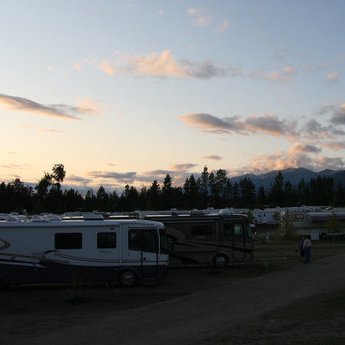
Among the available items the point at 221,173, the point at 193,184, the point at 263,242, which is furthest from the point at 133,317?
the point at 221,173

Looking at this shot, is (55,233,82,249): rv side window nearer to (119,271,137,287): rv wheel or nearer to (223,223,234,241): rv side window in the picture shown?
(119,271,137,287): rv wheel

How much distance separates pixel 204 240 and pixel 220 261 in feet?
4.66

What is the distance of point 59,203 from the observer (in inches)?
4245

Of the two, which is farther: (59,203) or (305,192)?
(305,192)

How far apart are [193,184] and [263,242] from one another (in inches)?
3214

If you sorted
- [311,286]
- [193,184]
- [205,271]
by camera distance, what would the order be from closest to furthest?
1. [311,286]
2. [205,271]
3. [193,184]

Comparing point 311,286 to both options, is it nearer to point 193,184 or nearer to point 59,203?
→ point 59,203

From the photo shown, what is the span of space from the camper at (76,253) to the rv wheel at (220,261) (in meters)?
6.23

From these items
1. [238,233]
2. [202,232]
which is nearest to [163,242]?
[202,232]

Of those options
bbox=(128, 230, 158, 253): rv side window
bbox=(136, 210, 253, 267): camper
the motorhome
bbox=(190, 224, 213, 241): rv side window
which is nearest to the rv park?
bbox=(128, 230, 158, 253): rv side window

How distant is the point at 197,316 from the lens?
1184cm

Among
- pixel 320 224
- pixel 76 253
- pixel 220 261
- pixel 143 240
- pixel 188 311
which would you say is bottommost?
pixel 220 261

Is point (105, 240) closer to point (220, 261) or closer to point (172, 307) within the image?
point (172, 307)

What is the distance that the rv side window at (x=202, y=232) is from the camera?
2391cm
